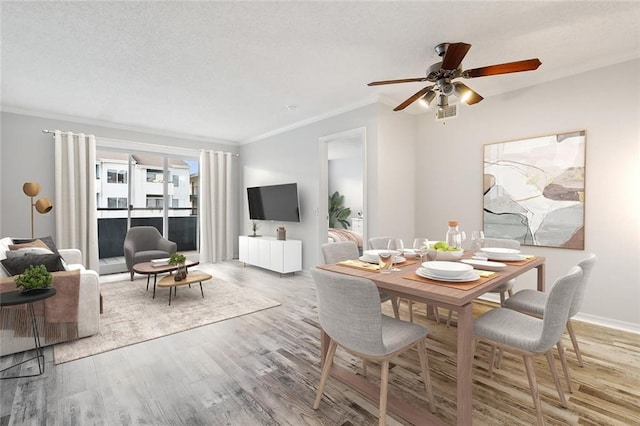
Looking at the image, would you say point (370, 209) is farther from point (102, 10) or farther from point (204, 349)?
point (102, 10)

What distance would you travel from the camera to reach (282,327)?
9.93 feet

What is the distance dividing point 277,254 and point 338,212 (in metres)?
4.15

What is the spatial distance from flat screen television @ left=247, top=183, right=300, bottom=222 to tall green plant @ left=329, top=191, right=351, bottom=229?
3248 mm

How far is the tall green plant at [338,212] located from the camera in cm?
891

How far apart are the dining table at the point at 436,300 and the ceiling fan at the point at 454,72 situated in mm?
1363

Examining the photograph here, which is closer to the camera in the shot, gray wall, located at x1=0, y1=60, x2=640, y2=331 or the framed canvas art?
gray wall, located at x1=0, y1=60, x2=640, y2=331

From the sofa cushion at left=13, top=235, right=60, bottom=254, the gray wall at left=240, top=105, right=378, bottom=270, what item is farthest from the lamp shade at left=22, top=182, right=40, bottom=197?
the gray wall at left=240, top=105, right=378, bottom=270

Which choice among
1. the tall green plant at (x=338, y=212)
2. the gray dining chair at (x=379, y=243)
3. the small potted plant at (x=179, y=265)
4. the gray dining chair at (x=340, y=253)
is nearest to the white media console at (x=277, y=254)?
the small potted plant at (x=179, y=265)

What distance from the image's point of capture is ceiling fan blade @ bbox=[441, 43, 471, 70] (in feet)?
6.47

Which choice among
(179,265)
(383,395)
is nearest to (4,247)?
(179,265)

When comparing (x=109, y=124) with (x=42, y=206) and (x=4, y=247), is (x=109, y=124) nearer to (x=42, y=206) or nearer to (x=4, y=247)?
(x=42, y=206)

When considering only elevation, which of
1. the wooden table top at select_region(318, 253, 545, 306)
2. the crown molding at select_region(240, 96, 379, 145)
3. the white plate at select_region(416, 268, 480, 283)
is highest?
the crown molding at select_region(240, 96, 379, 145)

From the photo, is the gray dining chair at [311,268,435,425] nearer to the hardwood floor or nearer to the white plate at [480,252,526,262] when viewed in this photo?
the hardwood floor

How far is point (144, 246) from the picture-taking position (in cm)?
504
